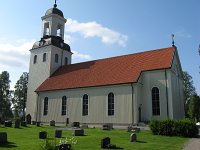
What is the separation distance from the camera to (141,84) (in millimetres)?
29328

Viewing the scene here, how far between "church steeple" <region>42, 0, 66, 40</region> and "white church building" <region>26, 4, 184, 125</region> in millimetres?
166

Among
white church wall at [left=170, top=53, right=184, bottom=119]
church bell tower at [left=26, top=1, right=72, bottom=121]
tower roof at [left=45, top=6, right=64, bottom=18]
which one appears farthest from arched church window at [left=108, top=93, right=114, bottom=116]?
tower roof at [left=45, top=6, right=64, bottom=18]

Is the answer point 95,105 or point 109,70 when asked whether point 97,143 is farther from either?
point 109,70

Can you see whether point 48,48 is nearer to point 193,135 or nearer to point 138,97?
point 138,97

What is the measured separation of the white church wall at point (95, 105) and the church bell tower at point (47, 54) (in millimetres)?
3977

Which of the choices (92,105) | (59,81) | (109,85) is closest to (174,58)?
(109,85)

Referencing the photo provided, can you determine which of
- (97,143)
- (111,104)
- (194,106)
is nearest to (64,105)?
(111,104)

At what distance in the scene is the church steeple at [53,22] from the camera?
41094 millimetres

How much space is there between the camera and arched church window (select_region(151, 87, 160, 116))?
28.0 m

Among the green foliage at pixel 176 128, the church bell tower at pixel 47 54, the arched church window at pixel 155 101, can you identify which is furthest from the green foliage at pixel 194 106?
the green foliage at pixel 176 128

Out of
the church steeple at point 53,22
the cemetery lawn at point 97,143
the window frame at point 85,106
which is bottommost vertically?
the cemetery lawn at point 97,143

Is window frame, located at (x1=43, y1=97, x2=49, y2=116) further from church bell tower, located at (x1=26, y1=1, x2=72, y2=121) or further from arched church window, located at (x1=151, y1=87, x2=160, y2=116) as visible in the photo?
arched church window, located at (x1=151, y1=87, x2=160, y2=116)

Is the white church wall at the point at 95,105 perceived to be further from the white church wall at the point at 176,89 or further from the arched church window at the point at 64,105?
the white church wall at the point at 176,89

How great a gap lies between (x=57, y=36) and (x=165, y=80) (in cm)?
2109
